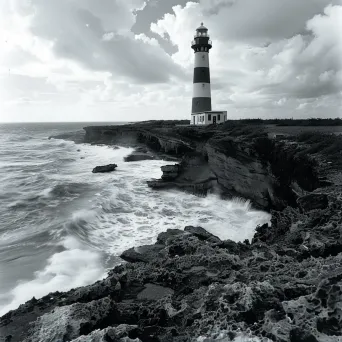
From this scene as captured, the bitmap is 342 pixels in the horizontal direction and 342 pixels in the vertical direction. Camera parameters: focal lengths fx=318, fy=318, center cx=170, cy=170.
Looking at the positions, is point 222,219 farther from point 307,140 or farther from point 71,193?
point 71,193

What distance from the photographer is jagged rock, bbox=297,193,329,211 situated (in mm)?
9081

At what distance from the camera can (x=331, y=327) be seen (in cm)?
387

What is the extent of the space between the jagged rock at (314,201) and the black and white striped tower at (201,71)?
95.9 ft

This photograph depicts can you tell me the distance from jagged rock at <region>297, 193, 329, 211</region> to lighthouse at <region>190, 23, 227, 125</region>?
27571mm

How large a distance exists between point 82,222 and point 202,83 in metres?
26.9

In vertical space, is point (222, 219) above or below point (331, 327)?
below

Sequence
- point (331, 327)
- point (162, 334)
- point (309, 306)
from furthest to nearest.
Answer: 1. point (162, 334)
2. point (309, 306)
3. point (331, 327)

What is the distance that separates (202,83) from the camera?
36.8 m

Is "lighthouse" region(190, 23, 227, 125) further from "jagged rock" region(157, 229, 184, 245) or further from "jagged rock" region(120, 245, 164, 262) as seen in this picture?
"jagged rock" region(120, 245, 164, 262)

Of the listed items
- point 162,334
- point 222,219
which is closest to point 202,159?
point 222,219

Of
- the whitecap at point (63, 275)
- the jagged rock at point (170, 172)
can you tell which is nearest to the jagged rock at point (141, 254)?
the whitecap at point (63, 275)

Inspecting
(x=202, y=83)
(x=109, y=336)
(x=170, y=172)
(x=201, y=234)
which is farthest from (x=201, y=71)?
(x=109, y=336)

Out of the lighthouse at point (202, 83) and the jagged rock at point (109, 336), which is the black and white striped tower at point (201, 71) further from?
the jagged rock at point (109, 336)

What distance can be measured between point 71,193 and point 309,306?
57.2ft
